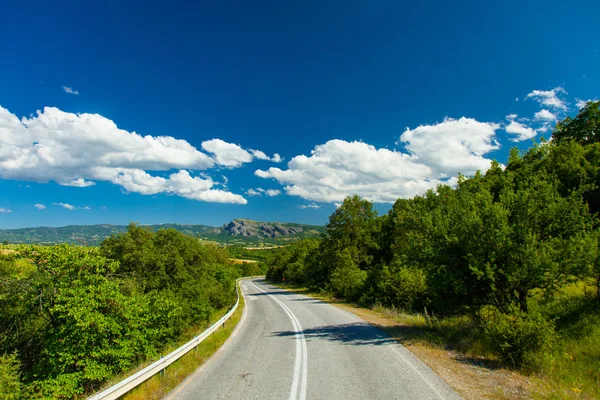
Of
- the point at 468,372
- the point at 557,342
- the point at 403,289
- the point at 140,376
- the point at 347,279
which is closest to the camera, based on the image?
the point at 140,376

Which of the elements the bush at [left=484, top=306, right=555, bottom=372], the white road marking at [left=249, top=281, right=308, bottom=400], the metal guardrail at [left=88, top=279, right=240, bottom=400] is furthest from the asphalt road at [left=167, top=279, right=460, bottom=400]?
the bush at [left=484, top=306, right=555, bottom=372]

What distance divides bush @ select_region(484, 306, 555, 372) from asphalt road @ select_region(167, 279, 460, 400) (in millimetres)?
2335

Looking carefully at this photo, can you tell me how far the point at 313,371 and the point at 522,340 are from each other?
577cm

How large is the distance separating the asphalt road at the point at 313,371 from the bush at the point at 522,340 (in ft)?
7.66

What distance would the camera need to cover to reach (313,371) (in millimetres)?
8219

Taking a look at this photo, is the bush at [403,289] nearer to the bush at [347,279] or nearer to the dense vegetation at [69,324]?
the bush at [347,279]

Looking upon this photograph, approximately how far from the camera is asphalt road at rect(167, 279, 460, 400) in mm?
6680

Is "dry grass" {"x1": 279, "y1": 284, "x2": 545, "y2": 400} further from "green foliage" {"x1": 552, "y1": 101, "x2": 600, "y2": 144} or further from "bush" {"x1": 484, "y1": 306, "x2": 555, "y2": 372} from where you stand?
"green foliage" {"x1": 552, "y1": 101, "x2": 600, "y2": 144}

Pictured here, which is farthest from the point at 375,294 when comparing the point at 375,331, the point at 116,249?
the point at 116,249

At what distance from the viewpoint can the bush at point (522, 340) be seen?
26.6 ft

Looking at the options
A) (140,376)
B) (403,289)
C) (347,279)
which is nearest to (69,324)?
(140,376)

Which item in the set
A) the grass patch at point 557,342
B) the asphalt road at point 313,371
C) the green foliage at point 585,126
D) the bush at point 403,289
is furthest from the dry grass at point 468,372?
the green foliage at point 585,126

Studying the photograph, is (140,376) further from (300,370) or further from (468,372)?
(468,372)

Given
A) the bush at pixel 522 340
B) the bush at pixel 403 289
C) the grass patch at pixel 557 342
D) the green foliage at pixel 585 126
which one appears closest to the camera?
the grass patch at pixel 557 342
